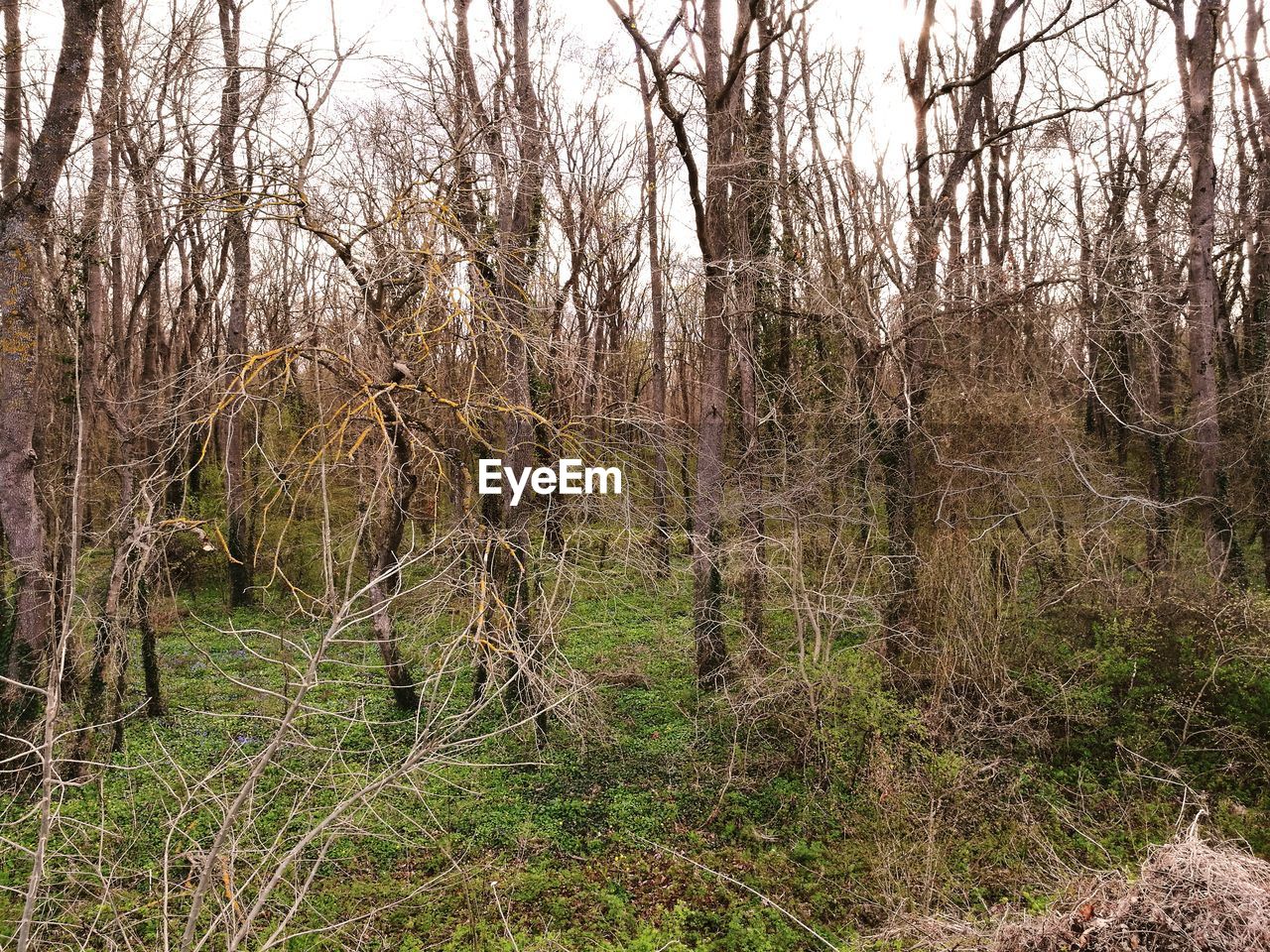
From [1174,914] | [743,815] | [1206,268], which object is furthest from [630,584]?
[1206,268]

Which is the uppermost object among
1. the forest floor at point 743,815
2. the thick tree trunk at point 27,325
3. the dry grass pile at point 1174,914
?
the thick tree trunk at point 27,325

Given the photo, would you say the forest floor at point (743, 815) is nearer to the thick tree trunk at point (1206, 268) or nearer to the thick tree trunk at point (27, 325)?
the thick tree trunk at point (27, 325)

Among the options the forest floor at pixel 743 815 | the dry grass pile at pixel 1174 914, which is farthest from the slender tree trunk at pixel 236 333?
the dry grass pile at pixel 1174 914

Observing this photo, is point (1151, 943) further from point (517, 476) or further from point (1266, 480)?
point (1266, 480)

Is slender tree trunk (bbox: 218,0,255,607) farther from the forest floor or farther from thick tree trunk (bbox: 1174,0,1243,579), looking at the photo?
thick tree trunk (bbox: 1174,0,1243,579)

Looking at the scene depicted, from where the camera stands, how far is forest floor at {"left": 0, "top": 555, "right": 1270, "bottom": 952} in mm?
5086

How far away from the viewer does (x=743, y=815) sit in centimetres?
634

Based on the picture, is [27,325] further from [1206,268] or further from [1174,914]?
[1206,268]

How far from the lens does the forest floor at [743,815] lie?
16.7 feet

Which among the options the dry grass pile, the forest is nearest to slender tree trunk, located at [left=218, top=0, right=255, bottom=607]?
the forest

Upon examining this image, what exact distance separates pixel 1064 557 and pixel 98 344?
11393mm

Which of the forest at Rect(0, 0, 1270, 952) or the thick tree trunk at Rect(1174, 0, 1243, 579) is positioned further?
the thick tree trunk at Rect(1174, 0, 1243, 579)

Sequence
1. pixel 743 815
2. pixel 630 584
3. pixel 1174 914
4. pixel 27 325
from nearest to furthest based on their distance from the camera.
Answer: pixel 1174 914 < pixel 27 325 < pixel 743 815 < pixel 630 584

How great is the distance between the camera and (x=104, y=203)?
20.6ft
